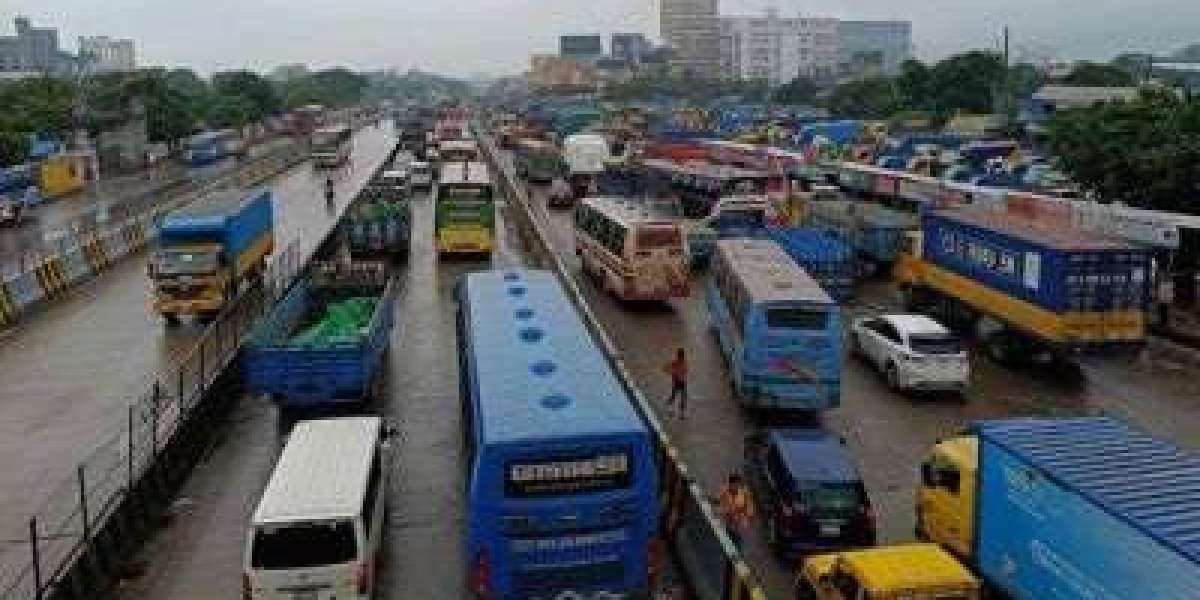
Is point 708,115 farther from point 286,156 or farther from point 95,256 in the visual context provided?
point 95,256

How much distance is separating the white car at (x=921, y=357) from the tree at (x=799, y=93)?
145852mm

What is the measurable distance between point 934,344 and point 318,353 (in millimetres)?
12347

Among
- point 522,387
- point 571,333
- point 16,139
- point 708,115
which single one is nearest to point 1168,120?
point 571,333

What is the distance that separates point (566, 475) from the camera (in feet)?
42.6

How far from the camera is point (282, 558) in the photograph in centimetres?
1397

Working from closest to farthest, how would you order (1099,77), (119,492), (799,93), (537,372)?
(537,372), (119,492), (1099,77), (799,93)

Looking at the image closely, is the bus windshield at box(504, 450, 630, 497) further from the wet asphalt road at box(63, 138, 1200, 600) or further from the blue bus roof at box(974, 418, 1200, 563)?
the blue bus roof at box(974, 418, 1200, 563)

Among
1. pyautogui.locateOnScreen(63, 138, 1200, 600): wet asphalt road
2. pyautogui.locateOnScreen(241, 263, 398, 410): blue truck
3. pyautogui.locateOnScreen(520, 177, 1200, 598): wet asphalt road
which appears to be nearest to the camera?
pyautogui.locateOnScreen(63, 138, 1200, 600): wet asphalt road

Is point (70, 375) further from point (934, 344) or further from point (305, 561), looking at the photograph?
point (934, 344)

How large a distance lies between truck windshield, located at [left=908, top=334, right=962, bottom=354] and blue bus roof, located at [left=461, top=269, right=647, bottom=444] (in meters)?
7.97

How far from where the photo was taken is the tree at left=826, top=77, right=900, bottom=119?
125375mm

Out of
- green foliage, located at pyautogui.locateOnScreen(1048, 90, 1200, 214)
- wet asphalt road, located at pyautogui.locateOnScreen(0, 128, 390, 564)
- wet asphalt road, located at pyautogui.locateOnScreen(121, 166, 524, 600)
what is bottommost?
wet asphalt road, located at pyautogui.locateOnScreen(121, 166, 524, 600)

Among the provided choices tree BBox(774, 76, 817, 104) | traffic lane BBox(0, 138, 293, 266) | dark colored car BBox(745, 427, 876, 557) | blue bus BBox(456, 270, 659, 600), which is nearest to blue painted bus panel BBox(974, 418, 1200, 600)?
dark colored car BBox(745, 427, 876, 557)

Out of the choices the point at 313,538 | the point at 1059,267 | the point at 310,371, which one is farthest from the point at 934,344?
the point at 313,538
